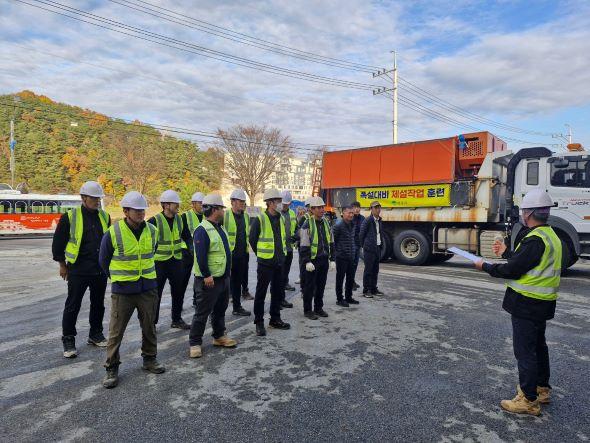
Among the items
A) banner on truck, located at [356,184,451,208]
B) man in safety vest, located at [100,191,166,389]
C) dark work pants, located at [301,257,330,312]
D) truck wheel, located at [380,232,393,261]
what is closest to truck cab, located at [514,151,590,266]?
banner on truck, located at [356,184,451,208]

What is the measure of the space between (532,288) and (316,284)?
3.39m

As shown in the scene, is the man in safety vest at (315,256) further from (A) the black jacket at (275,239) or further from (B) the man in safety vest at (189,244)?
(B) the man in safety vest at (189,244)

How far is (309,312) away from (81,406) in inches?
132

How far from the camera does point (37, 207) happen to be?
24047mm

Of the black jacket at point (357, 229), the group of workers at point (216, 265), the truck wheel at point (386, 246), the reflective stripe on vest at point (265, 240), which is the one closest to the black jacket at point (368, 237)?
the black jacket at point (357, 229)

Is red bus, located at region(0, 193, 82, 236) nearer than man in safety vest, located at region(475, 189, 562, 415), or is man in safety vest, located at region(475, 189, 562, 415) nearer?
man in safety vest, located at region(475, 189, 562, 415)

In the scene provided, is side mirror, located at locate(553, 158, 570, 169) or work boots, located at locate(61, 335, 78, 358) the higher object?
side mirror, located at locate(553, 158, 570, 169)

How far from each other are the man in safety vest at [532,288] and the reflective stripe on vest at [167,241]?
12.5ft

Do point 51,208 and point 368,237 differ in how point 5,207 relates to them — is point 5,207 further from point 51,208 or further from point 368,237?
point 368,237

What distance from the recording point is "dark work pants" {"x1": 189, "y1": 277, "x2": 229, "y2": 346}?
170 inches

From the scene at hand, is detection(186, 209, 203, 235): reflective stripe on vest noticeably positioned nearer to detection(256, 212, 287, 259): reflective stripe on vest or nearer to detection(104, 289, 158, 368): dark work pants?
detection(256, 212, 287, 259): reflective stripe on vest

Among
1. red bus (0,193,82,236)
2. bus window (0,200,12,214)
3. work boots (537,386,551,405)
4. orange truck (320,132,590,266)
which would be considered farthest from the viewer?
red bus (0,193,82,236)

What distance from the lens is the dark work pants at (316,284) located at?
19.2 feet

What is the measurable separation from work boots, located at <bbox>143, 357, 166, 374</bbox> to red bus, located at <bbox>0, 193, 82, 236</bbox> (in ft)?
70.5
